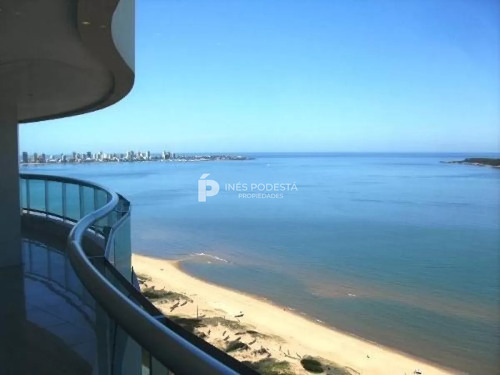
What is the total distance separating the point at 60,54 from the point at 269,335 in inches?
542

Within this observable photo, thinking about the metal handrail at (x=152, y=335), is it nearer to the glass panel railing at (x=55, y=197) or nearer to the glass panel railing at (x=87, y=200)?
the glass panel railing at (x=87, y=200)

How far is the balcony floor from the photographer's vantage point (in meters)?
3.00

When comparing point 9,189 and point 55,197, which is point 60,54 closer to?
point 9,189

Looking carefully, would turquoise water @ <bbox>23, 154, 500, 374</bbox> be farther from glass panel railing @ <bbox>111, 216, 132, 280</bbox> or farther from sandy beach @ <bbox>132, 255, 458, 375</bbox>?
glass panel railing @ <bbox>111, 216, 132, 280</bbox>

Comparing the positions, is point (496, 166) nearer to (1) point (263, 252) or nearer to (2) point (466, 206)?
(2) point (466, 206)

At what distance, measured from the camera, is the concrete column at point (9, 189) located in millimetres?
5855

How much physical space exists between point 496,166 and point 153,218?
122m

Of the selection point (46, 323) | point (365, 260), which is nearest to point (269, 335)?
point (46, 323)

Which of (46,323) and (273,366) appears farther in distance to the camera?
(273,366)

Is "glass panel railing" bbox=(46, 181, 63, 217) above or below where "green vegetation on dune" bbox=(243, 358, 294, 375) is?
above

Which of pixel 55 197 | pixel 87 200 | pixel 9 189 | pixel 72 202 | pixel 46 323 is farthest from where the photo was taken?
pixel 55 197

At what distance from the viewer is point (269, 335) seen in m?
16.0

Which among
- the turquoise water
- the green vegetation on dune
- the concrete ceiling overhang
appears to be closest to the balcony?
the concrete ceiling overhang

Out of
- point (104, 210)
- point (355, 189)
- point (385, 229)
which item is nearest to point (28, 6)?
point (104, 210)
